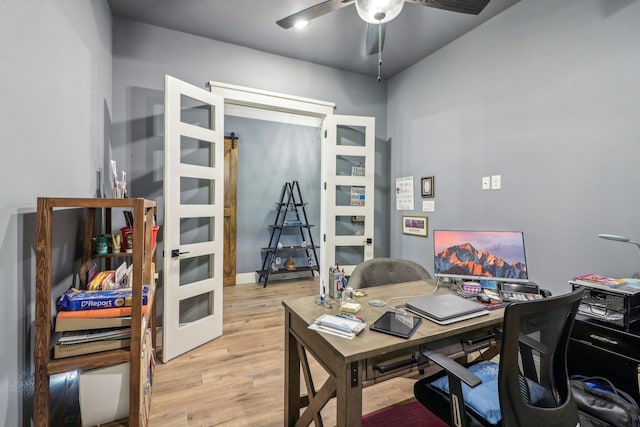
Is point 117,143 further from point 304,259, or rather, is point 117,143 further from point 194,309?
point 304,259

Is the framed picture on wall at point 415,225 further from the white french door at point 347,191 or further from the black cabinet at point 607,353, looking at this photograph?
the black cabinet at point 607,353

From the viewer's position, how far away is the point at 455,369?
1.08 meters

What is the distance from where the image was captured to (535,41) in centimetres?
234

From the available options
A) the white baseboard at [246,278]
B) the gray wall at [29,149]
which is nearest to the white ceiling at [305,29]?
the gray wall at [29,149]

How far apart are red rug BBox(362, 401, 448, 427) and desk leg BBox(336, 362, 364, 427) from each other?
770 mm

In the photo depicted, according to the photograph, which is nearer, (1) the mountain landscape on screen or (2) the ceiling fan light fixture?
(2) the ceiling fan light fixture

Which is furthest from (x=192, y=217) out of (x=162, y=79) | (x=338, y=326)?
(x=338, y=326)

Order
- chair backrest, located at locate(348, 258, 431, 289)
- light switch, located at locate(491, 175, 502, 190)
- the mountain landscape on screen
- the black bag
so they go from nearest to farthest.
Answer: the black bag < the mountain landscape on screen < chair backrest, located at locate(348, 258, 431, 289) < light switch, located at locate(491, 175, 502, 190)

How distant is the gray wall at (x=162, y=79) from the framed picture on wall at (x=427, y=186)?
1236 mm

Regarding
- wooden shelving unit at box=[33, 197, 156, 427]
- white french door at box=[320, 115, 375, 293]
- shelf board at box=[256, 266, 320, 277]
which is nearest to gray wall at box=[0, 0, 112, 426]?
wooden shelving unit at box=[33, 197, 156, 427]

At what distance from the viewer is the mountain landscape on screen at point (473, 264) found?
1803 mm

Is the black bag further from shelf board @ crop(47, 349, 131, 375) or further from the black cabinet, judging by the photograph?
shelf board @ crop(47, 349, 131, 375)

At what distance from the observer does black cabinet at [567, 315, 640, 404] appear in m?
1.52

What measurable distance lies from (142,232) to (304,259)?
419 centimetres
